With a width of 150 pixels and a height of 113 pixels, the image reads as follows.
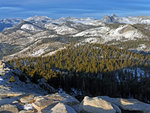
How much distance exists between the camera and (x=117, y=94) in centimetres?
8881

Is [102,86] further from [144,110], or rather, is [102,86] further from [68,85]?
[144,110]

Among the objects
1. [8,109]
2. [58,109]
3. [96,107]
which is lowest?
[96,107]

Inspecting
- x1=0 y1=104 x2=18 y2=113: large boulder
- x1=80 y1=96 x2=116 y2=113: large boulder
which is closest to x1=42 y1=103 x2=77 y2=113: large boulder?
x1=80 y1=96 x2=116 y2=113: large boulder

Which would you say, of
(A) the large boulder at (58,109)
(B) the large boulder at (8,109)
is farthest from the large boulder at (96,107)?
(B) the large boulder at (8,109)

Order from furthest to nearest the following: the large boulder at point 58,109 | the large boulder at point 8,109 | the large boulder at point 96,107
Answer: the large boulder at point 96,107, the large boulder at point 8,109, the large boulder at point 58,109

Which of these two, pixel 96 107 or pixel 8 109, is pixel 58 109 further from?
pixel 8 109

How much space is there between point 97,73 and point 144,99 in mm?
35160

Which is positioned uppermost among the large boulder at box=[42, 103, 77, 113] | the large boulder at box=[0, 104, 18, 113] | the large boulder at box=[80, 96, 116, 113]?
the large boulder at box=[42, 103, 77, 113]

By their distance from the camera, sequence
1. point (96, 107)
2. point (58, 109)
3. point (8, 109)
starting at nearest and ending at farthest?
point (58, 109) < point (8, 109) < point (96, 107)

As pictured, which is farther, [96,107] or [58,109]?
[96,107]

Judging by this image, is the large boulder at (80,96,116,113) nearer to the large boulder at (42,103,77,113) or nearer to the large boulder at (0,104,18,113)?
the large boulder at (42,103,77,113)

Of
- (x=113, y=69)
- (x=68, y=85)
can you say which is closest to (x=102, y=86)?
(x=68, y=85)

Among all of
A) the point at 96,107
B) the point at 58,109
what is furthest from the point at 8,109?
the point at 96,107

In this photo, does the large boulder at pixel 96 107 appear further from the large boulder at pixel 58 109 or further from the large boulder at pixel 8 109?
the large boulder at pixel 8 109
